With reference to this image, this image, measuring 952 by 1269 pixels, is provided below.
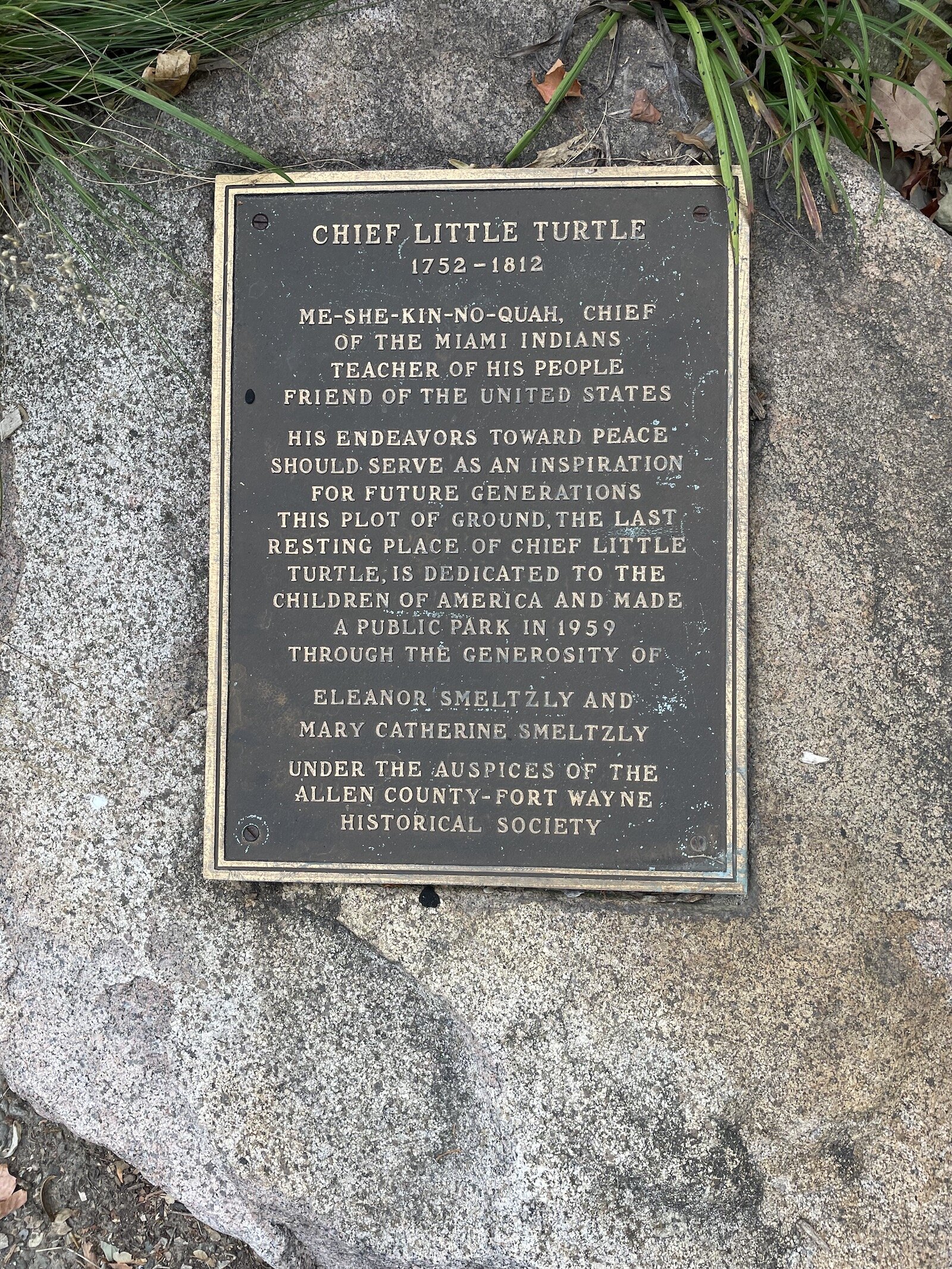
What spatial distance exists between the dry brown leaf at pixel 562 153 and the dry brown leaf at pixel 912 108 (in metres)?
0.88

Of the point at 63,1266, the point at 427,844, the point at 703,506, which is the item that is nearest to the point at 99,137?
the point at 703,506

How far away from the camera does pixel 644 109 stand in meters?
2.15

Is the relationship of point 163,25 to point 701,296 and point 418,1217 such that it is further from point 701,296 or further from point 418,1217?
point 418,1217

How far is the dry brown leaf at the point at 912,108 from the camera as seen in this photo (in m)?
2.45

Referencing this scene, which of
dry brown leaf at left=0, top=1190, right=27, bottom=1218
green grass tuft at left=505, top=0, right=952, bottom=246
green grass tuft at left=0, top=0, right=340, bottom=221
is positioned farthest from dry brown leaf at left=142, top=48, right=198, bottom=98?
dry brown leaf at left=0, top=1190, right=27, bottom=1218

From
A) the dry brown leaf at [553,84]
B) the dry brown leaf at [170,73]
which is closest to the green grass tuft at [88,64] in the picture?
the dry brown leaf at [170,73]

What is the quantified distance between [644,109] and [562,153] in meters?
0.21

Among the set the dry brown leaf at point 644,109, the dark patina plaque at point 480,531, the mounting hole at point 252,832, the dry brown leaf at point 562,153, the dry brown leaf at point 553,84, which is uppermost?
the dry brown leaf at point 553,84

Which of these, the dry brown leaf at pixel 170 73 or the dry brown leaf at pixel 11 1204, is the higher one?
the dry brown leaf at pixel 170 73

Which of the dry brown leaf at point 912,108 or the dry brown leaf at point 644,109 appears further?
the dry brown leaf at point 912,108

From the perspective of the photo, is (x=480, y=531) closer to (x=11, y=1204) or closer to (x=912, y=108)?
(x=912, y=108)

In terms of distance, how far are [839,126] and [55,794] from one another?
2.60 meters

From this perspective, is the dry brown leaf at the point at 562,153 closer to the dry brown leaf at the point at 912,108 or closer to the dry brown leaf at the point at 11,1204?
the dry brown leaf at the point at 912,108

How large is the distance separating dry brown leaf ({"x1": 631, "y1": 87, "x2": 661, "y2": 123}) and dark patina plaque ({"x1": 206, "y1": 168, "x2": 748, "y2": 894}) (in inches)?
5.5
